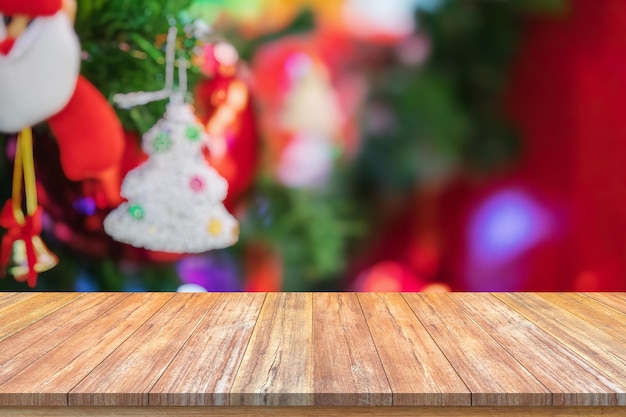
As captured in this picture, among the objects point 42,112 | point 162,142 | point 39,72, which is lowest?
point 162,142

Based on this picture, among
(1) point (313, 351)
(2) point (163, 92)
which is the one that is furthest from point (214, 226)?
(1) point (313, 351)

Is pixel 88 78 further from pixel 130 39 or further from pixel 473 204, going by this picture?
pixel 473 204

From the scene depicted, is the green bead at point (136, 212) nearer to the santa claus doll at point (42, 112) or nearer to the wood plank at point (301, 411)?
the santa claus doll at point (42, 112)

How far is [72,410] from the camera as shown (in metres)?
1.37

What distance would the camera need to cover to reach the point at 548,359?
155 centimetres

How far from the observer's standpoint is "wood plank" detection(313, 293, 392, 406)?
134 centimetres


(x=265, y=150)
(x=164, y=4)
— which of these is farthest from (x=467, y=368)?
(x=164, y=4)

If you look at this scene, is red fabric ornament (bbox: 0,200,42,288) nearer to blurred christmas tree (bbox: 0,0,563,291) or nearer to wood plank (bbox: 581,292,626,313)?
blurred christmas tree (bbox: 0,0,563,291)

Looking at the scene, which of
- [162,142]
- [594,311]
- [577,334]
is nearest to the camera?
[577,334]

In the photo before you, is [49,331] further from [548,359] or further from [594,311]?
[594,311]

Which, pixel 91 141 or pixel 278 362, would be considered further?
pixel 91 141

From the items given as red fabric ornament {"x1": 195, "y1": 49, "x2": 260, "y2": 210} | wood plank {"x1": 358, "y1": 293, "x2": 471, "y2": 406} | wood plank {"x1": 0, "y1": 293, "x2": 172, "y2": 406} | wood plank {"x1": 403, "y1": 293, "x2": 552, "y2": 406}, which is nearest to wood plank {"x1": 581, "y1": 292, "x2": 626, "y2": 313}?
wood plank {"x1": 403, "y1": 293, "x2": 552, "y2": 406}

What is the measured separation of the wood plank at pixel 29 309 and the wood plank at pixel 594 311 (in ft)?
5.01

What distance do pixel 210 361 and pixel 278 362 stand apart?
15 centimetres
